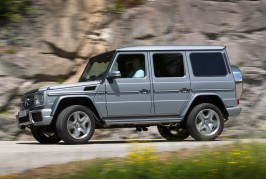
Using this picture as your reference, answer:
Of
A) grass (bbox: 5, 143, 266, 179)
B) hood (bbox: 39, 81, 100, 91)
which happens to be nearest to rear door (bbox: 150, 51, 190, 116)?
hood (bbox: 39, 81, 100, 91)

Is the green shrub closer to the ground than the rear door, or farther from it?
closer to the ground

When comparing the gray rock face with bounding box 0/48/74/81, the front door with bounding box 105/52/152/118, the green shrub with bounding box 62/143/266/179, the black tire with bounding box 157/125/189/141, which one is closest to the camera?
the green shrub with bounding box 62/143/266/179

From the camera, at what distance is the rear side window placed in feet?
41.2

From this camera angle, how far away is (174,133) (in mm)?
13898

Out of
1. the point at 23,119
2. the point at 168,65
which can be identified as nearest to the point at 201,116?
the point at 168,65

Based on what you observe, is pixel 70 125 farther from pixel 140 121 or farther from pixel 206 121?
pixel 206 121

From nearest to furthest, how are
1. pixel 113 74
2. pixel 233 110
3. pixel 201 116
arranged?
pixel 113 74
pixel 201 116
pixel 233 110

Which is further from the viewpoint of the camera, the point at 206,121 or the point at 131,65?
the point at 206,121

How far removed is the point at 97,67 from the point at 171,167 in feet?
17.9

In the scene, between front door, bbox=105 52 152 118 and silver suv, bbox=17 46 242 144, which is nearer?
silver suv, bbox=17 46 242 144

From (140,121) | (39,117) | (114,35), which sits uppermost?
(114,35)

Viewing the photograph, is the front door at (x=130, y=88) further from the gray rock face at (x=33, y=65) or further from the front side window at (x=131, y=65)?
the gray rock face at (x=33, y=65)

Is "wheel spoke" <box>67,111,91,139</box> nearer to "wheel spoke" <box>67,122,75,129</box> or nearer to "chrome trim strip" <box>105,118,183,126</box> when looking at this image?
"wheel spoke" <box>67,122,75,129</box>

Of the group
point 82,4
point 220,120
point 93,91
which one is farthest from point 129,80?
point 82,4
